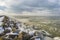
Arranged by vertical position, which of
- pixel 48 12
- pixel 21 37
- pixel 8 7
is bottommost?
pixel 21 37

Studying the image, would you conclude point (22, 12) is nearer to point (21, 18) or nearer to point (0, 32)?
point (21, 18)

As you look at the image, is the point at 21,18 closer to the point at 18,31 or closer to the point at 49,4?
the point at 18,31

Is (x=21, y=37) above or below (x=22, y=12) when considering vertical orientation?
below

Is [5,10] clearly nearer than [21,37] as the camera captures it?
No

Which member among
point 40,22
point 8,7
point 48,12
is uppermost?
point 8,7

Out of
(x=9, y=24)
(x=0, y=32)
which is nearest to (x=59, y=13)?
(x=9, y=24)

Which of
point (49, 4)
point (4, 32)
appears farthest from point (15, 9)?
point (49, 4)
